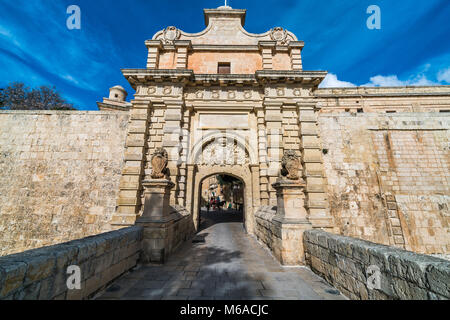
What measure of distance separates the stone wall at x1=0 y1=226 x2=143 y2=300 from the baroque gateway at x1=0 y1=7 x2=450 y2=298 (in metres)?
4.49

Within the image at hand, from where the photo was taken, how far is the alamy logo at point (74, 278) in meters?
2.62

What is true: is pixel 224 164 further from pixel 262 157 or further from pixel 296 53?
pixel 296 53

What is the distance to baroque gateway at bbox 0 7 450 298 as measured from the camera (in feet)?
28.8

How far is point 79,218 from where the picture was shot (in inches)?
348

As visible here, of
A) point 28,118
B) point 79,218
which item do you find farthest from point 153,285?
point 28,118

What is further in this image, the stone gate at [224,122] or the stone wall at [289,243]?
the stone gate at [224,122]

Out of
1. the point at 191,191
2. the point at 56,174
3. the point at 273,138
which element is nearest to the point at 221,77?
the point at 273,138

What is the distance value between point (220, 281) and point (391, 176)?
10.3 meters

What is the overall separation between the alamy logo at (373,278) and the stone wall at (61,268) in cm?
434

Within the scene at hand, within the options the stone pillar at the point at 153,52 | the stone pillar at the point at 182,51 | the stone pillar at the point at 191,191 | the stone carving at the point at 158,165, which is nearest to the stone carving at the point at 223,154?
the stone pillar at the point at 191,191

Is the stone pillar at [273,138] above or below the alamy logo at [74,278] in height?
above

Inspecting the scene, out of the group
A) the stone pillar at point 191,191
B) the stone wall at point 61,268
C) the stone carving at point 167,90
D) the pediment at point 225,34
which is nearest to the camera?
the stone wall at point 61,268

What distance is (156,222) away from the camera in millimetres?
5168

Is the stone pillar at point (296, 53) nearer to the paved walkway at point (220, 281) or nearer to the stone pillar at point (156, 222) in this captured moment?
the stone pillar at point (156, 222)
